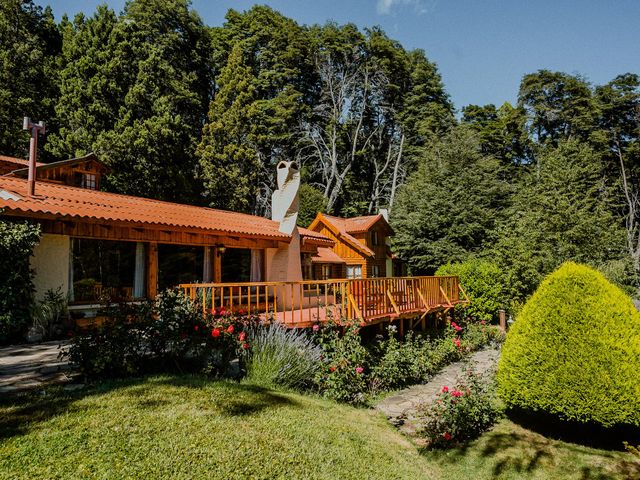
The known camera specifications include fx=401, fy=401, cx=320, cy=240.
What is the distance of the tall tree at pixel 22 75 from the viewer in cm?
2247

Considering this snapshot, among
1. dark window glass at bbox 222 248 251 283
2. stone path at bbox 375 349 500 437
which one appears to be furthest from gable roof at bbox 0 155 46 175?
stone path at bbox 375 349 500 437

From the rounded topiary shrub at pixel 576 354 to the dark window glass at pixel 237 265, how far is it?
8.36 metres

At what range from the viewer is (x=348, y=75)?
3756 cm

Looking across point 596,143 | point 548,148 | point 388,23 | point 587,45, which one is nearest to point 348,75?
point 388,23

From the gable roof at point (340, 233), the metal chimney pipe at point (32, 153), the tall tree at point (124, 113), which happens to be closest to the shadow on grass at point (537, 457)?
the metal chimney pipe at point (32, 153)

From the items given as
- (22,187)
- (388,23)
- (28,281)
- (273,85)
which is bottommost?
(28,281)

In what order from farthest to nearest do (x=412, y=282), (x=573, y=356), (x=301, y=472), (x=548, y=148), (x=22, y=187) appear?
1. (x=548, y=148)
2. (x=412, y=282)
3. (x=22, y=187)
4. (x=573, y=356)
5. (x=301, y=472)

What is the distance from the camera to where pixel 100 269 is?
36.8ft

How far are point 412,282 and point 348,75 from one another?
1214 inches

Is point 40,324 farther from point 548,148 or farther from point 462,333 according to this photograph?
point 548,148

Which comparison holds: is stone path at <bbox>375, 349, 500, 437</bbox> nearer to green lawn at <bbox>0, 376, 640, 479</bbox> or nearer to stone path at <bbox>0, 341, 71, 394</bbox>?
green lawn at <bbox>0, 376, 640, 479</bbox>

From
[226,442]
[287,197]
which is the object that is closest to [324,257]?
[287,197]

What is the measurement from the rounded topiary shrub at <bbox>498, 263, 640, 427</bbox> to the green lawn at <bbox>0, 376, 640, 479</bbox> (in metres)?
0.63

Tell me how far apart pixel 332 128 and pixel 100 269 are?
28763 mm
